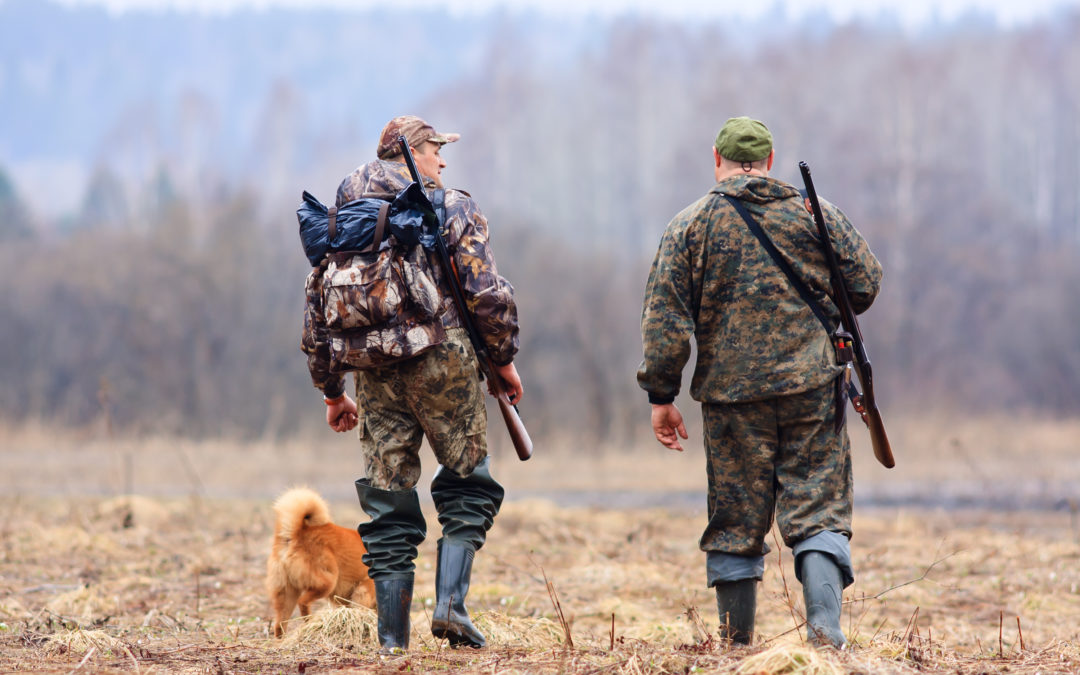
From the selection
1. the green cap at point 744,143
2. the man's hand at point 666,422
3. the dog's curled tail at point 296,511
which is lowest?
the dog's curled tail at point 296,511

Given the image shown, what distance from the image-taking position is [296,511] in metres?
5.11

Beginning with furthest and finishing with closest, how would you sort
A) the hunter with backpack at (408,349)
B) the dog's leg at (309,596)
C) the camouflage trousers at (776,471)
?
the dog's leg at (309,596)
the hunter with backpack at (408,349)
the camouflage trousers at (776,471)

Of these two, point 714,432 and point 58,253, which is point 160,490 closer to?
point 714,432

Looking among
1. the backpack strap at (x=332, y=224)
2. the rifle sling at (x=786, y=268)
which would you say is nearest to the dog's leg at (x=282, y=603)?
the backpack strap at (x=332, y=224)

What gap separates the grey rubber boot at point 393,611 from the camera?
14.7 feet

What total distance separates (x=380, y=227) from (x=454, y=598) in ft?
5.10

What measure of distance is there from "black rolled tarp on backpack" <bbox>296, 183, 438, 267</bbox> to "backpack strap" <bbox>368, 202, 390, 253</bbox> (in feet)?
0.07

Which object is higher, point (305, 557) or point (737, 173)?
point (737, 173)

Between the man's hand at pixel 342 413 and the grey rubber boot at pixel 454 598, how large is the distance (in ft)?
2.75

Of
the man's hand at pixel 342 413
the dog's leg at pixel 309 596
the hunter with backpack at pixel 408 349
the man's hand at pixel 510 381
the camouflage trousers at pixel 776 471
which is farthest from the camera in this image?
the dog's leg at pixel 309 596

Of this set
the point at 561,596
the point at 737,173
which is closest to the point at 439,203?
the point at 737,173

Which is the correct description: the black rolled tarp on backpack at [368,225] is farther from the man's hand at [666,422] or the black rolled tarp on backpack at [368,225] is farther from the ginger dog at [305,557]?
the ginger dog at [305,557]

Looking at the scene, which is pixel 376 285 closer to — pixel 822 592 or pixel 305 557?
pixel 305 557

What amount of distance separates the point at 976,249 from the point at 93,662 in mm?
35356
